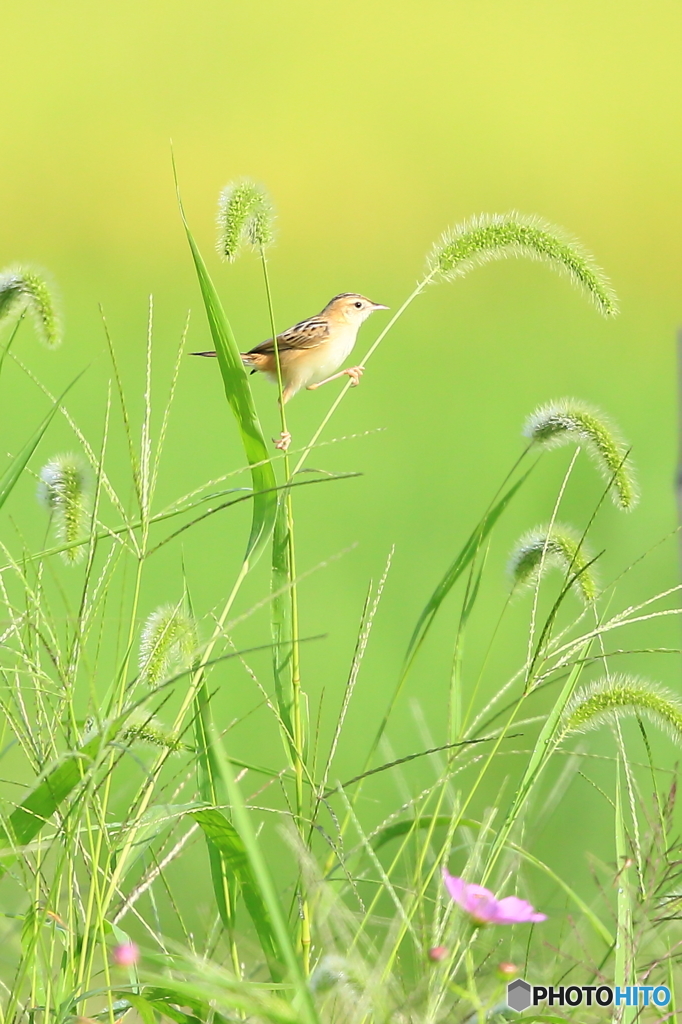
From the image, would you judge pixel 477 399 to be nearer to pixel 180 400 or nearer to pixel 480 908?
pixel 180 400

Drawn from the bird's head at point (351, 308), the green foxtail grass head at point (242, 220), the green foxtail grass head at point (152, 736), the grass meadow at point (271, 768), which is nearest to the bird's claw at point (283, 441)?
the grass meadow at point (271, 768)

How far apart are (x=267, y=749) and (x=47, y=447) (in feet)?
2.38

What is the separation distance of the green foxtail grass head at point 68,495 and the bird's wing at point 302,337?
41cm

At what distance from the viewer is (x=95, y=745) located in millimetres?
632

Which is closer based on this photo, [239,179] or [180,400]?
[239,179]

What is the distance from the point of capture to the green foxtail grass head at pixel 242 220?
2.57 ft

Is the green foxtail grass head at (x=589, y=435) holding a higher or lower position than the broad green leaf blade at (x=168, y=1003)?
higher

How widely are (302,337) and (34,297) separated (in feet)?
1.50

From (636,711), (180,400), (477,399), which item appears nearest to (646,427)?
(477,399)

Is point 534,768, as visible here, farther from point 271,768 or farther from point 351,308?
point 351,308

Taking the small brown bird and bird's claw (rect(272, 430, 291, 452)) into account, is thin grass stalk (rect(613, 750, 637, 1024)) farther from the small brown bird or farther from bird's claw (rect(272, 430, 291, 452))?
the small brown bird

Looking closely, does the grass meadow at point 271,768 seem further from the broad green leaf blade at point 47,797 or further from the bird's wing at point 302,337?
the bird's wing at point 302,337

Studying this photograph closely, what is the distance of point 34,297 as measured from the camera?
2.53 ft

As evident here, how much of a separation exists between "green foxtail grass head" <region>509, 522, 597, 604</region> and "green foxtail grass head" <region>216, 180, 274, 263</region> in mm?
333
